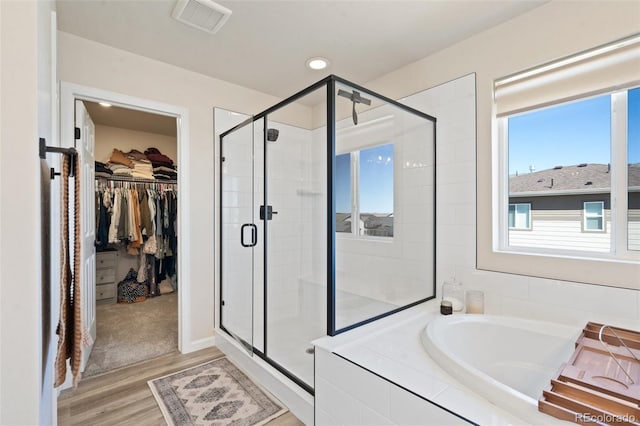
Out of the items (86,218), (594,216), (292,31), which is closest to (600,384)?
(594,216)

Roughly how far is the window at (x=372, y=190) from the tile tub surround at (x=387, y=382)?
807mm

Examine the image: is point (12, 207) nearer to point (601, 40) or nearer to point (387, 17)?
point (387, 17)

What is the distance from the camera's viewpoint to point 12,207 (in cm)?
74

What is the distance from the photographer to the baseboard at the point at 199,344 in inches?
104

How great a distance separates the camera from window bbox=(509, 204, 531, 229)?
2.02 m

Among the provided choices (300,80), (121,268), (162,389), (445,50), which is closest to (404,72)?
(445,50)

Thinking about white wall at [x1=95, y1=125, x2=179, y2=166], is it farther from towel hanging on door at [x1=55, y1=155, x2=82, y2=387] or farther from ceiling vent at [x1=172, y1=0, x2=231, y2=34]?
towel hanging on door at [x1=55, y1=155, x2=82, y2=387]

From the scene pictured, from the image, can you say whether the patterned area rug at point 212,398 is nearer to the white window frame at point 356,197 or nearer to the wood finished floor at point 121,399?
the wood finished floor at point 121,399

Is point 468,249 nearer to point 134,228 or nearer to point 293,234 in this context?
point 293,234

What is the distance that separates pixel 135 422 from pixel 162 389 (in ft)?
1.04

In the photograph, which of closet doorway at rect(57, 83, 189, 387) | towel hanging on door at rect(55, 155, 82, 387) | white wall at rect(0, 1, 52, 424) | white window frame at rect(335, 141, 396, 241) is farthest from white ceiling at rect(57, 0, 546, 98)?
towel hanging on door at rect(55, 155, 82, 387)

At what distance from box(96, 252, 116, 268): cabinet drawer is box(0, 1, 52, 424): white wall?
13.0ft

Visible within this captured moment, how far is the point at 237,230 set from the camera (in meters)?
2.82

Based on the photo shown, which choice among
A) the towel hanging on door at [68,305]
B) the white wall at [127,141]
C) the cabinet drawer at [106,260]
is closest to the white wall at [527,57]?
the towel hanging on door at [68,305]
